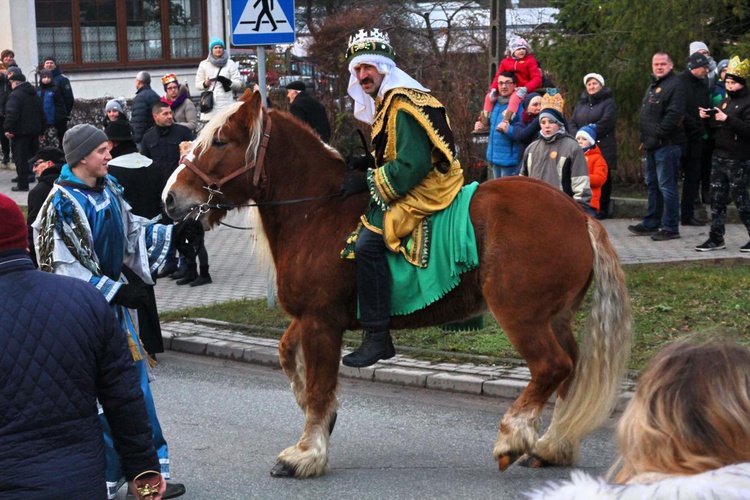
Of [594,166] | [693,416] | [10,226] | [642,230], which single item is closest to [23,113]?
[642,230]

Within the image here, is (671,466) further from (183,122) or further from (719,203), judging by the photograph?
(183,122)

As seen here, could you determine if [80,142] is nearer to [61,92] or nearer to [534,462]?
[534,462]

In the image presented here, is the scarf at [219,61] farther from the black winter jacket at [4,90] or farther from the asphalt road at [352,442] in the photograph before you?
the asphalt road at [352,442]

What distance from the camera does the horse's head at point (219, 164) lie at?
6570 millimetres

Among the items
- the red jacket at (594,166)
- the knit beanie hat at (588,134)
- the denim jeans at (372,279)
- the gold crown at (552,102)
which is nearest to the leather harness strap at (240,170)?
the denim jeans at (372,279)

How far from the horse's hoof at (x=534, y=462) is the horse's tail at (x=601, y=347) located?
0.69 ft

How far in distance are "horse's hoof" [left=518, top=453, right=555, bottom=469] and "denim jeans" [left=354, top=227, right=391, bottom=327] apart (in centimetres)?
117

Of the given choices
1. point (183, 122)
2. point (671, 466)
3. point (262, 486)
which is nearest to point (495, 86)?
point (183, 122)

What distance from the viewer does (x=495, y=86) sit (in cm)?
1323

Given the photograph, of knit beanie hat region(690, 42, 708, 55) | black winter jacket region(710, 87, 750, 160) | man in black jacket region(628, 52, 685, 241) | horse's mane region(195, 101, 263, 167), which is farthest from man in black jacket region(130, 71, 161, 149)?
horse's mane region(195, 101, 263, 167)

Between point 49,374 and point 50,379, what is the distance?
17 millimetres

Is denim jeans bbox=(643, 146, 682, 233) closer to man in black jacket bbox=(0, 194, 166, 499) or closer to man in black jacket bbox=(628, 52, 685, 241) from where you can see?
man in black jacket bbox=(628, 52, 685, 241)

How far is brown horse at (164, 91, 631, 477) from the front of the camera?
6.10m

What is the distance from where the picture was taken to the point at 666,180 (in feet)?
42.5
